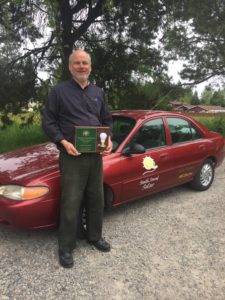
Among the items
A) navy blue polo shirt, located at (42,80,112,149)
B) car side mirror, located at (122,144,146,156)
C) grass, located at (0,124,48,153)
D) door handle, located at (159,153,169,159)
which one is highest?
navy blue polo shirt, located at (42,80,112,149)

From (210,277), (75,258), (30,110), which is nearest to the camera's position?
(210,277)

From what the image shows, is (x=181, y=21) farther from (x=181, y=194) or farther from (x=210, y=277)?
(x=210, y=277)

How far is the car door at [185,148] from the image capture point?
5512 millimetres

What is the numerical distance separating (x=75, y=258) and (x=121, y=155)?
144 cm

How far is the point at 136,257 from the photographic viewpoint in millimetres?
3830

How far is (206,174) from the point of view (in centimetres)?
621

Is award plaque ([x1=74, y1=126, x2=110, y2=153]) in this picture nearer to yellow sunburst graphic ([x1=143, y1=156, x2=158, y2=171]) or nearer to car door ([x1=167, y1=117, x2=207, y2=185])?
yellow sunburst graphic ([x1=143, y1=156, x2=158, y2=171])

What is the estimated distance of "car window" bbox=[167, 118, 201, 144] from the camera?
221 inches

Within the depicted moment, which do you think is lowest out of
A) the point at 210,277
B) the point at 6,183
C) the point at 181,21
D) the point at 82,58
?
the point at 210,277

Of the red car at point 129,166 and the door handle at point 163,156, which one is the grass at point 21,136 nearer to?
the red car at point 129,166

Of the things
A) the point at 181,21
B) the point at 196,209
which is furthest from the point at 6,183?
the point at 181,21

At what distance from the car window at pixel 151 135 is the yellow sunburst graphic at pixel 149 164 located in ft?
0.64

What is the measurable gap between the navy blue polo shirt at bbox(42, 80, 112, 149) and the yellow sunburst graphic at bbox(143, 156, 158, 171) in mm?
1488

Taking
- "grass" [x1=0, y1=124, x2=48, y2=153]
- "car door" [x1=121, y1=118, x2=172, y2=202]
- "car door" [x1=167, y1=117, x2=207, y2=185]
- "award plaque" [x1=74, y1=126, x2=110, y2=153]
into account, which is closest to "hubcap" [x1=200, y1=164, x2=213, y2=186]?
"car door" [x1=167, y1=117, x2=207, y2=185]
